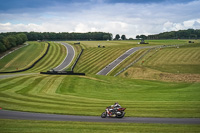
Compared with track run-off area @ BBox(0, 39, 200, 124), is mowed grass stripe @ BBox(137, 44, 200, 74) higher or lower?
higher

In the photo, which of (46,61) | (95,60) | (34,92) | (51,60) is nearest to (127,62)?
(95,60)

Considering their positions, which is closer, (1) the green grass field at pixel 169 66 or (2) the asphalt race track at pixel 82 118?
(2) the asphalt race track at pixel 82 118

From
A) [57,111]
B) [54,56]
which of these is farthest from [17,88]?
[54,56]

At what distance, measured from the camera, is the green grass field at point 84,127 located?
19.1 meters

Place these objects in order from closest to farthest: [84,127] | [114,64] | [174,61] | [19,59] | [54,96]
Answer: [84,127] → [54,96] → [174,61] → [114,64] → [19,59]

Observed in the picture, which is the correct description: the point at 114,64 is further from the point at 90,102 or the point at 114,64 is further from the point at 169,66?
the point at 90,102

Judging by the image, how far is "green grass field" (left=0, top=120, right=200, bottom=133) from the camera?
19109 millimetres

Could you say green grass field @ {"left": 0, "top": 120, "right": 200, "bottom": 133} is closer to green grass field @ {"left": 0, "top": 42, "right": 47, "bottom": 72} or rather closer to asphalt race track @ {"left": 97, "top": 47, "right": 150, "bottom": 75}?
asphalt race track @ {"left": 97, "top": 47, "right": 150, "bottom": 75}

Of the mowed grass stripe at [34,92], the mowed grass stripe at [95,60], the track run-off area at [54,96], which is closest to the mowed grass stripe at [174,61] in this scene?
the mowed grass stripe at [95,60]

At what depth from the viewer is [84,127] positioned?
20.3 metres

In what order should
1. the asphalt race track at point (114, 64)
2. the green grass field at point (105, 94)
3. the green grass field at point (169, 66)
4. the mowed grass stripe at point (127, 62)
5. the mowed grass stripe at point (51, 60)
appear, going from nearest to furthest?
1. the green grass field at point (105, 94)
2. the green grass field at point (169, 66)
3. the mowed grass stripe at point (127, 62)
4. the asphalt race track at point (114, 64)
5. the mowed grass stripe at point (51, 60)

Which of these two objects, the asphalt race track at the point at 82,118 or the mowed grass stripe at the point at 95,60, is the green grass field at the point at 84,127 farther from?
the mowed grass stripe at the point at 95,60

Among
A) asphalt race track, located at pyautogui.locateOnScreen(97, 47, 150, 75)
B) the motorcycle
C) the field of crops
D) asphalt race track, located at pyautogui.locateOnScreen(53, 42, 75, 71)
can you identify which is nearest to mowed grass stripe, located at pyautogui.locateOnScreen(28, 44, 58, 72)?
asphalt race track, located at pyautogui.locateOnScreen(53, 42, 75, 71)

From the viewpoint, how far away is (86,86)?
158 feet
